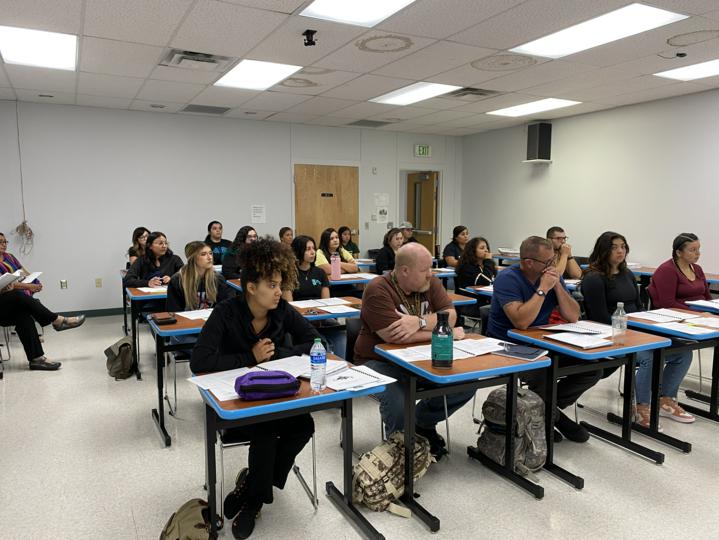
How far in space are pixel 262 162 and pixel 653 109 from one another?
5335mm

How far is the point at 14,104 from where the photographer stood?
Result: 6.59 metres

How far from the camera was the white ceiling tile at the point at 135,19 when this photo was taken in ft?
11.3

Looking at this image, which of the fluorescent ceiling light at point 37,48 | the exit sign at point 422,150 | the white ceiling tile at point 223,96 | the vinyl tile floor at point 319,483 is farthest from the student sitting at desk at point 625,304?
the exit sign at point 422,150

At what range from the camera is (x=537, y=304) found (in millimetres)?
3029

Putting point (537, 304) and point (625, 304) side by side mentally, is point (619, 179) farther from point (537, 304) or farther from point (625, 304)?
point (537, 304)

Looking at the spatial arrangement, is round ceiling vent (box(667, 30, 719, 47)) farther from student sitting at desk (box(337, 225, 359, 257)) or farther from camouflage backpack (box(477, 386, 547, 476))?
student sitting at desk (box(337, 225, 359, 257))

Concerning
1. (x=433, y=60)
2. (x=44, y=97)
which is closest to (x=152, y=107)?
(x=44, y=97)

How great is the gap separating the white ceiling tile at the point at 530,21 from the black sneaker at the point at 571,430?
264cm

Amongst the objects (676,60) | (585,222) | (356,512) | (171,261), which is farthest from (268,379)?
(585,222)

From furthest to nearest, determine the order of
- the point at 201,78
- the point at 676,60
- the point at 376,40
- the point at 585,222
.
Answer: the point at 585,222 < the point at 201,78 < the point at 676,60 < the point at 376,40

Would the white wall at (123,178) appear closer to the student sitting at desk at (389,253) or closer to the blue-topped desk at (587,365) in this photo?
the student sitting at desk at (389,253)

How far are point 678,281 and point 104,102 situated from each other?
6.55m

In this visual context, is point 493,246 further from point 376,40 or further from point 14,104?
point 14,104

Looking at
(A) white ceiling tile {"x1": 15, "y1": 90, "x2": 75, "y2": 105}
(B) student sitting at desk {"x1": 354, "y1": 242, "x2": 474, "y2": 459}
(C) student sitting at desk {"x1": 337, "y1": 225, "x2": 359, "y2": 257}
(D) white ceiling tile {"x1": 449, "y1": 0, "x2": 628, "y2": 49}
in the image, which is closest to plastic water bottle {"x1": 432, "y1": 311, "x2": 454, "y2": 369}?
(B) student sitting at desk {"x1": 354, "y1": 242, "x2": 474, "y2": 459}
